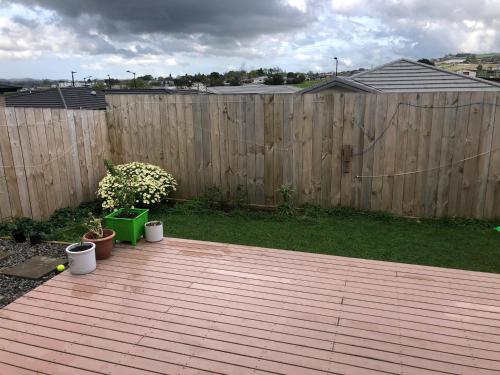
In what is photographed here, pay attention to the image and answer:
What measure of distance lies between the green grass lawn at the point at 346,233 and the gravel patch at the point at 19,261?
33cm

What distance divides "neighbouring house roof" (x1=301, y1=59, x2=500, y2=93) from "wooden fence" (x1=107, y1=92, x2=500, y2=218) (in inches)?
164

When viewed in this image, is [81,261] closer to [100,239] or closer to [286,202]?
[100,239]

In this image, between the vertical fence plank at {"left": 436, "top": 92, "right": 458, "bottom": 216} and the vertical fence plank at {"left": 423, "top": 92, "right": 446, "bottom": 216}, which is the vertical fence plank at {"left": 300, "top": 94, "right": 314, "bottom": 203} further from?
the vertical fence plank at {"left": 436, "top": 92, "right": 458, "bottom": 216}

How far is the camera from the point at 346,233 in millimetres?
4914

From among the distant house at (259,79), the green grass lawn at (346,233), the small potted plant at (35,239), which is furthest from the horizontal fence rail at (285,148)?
the distant house at (259,79)

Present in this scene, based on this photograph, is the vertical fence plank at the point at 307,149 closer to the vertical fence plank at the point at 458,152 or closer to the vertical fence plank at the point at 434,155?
the vertical fence plank at the point at 434,155

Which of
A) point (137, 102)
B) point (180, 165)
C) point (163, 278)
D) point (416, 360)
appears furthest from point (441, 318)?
point (137, 102)

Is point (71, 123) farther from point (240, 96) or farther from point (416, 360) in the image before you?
point (416, 360)

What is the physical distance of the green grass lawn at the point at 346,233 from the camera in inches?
167

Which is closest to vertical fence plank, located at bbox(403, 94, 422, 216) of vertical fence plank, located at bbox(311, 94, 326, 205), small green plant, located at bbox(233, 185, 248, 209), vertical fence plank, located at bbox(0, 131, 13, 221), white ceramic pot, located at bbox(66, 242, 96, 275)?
vertical fence plank, located at bbox(311, 94, 326, 205)

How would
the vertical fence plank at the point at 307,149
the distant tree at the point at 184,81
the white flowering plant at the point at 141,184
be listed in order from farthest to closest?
the distant tree at the point at 184,81
the white flowering plant at the point at 141,184
the vertical fence plank at the point at 307,149

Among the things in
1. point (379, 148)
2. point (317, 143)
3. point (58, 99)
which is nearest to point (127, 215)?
point (317, 143)

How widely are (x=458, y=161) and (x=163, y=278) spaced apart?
4.14 metres

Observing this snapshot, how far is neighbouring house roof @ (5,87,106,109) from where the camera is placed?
1298 centimetres
